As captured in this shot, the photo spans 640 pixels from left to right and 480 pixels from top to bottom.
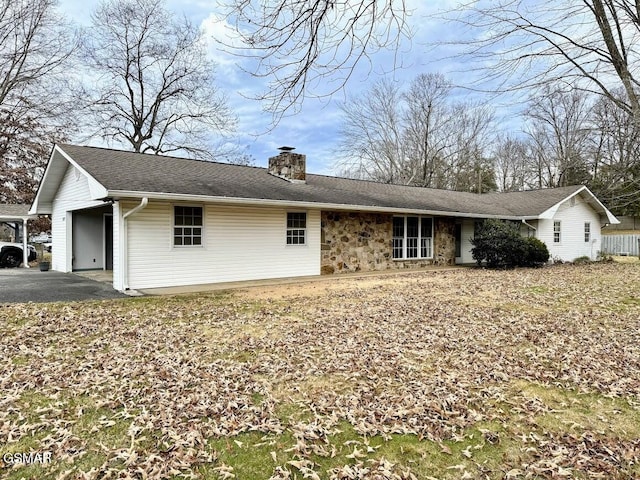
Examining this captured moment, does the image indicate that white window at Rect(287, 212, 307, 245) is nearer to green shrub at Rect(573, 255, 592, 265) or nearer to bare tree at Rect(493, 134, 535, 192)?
green shrub at Rect(573, 255, 592, 265)

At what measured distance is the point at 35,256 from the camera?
18500mm

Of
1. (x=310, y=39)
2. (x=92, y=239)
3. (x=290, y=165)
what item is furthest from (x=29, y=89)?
(x=310, y=39)

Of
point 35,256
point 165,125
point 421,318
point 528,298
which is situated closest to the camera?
point 421,318

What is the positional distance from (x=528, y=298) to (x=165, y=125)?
79.4 ft

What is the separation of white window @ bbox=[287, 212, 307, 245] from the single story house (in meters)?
0.03

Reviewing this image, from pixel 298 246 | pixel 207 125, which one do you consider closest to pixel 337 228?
pixel 298 246

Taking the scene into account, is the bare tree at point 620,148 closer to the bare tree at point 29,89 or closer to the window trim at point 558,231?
the window trim at point 558,231

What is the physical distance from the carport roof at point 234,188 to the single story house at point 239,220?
0.15 ft

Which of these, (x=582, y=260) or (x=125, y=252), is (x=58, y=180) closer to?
(x=125, y=252)

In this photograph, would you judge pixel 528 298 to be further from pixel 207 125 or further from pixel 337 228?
pixel 207 125

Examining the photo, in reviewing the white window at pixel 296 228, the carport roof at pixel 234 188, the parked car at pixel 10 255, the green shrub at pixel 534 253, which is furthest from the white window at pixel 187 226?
the green shrub at pixel 534 253

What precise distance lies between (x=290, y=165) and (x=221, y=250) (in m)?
4.86

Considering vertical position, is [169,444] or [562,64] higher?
[562,64]

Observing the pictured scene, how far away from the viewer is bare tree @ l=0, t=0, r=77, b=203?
66.2ft
